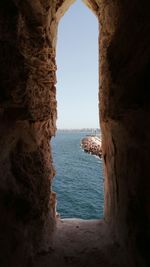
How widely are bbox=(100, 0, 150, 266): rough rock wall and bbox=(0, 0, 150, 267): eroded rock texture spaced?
0.01m

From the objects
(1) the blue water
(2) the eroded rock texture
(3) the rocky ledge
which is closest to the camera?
(2) the eroded rock texture

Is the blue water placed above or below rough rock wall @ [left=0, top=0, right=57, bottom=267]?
below

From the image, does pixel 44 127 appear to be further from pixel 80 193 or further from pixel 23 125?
pixel 80 193

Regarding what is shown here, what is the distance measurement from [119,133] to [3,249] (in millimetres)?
2944

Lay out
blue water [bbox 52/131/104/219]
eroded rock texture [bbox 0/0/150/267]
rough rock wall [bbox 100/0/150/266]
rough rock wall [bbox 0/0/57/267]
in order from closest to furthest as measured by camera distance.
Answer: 1. rough rock wall [bbox 100/0/150/266]
2. eroded rock texture [bbox 0/0/150/267]
3. rough rock wall [bbox 0/0/57/267]
4. blue water [bbox 52/131/104/219]

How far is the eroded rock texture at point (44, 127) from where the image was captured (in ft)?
11.7

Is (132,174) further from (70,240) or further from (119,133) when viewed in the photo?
(70,240)

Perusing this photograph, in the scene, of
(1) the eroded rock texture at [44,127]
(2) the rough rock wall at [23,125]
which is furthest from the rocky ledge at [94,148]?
(2) the rough rock wall at [23,125]

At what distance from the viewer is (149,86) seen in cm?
324

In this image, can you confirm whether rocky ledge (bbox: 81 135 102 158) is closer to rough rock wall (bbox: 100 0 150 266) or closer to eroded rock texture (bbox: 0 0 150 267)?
eroded rock texture (bbox: 0 0 150 267)

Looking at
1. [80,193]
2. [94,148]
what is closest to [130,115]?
[80,193]

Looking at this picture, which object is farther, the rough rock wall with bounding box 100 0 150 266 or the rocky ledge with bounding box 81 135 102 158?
the rocky ledge with bounding box 81 135 102 158

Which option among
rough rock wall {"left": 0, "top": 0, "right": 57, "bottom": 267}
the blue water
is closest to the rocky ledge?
the blue water

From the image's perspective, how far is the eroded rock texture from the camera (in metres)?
3.57
